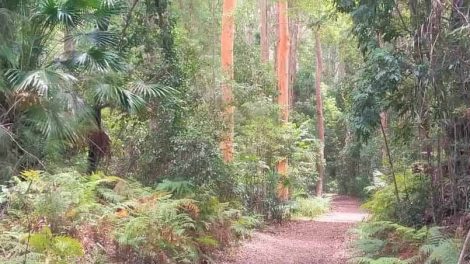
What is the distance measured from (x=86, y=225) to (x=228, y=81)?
8265 millimetres

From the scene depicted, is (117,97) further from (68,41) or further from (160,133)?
(160,133)

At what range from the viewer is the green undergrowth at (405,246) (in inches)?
246

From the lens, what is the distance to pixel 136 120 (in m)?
11.4

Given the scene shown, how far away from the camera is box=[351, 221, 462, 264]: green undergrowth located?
20.5 feet

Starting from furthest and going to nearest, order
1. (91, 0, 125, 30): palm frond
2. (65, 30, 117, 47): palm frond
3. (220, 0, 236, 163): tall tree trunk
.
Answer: (220, 0, 236, 163): tall tree trunk → (91, 0, 125, 30): palm frond → (65, 30, 117, 47): palm frond

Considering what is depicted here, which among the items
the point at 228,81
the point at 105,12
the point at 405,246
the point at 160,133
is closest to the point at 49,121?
the point at 105,12

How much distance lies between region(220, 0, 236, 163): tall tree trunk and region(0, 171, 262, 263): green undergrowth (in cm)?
489

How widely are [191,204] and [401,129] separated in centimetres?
401

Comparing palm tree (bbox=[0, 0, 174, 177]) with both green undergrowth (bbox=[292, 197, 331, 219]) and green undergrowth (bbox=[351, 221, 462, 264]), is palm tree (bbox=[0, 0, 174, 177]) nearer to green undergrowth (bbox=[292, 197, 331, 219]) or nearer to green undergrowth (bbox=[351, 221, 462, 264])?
green undergrowth (bbox=[351, 221, 462, 264])

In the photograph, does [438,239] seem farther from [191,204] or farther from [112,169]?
[112,169]

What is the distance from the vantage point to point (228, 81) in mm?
14422

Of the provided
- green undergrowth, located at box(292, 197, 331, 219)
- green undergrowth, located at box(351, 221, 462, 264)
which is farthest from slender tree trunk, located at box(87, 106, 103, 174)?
green undergrowth, located at box(292, 197, 331, 219)

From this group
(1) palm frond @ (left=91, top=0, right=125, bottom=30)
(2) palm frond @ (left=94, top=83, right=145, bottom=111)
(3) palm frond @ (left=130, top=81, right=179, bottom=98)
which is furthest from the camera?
(3) palm frond @ (left=130, top=81, right=179, bottom=98)

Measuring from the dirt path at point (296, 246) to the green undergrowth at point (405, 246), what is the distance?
0.68 metres
